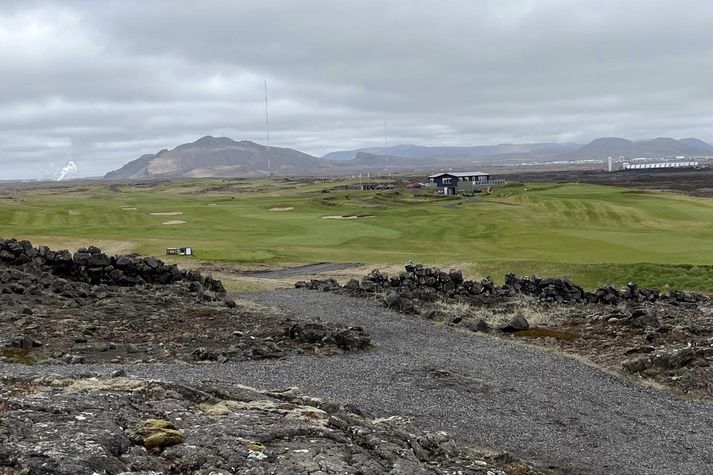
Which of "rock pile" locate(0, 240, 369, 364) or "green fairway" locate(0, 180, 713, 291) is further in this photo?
"green fairway" locate(0, 180, 713, 291)

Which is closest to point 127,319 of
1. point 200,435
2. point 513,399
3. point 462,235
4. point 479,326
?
point 479,326

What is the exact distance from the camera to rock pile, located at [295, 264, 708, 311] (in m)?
30.7

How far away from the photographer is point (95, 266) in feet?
101

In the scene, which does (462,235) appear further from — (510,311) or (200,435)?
(200,435)

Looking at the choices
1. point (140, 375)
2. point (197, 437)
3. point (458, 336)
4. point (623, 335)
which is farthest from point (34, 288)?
point (623, 335)

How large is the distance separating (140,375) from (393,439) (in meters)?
7.49

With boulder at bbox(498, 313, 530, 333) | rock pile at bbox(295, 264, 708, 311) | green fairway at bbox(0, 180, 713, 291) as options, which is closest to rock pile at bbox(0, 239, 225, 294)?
rock pile at bbox(295, 264, 708, 311)

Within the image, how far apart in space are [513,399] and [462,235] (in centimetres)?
4282

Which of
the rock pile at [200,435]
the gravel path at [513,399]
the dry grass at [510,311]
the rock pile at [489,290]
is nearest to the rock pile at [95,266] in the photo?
the rock pile at [489,290]

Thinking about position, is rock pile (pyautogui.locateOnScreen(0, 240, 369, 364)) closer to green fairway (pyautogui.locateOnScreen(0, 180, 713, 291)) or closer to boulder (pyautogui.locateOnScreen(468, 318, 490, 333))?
boulder (pyautogui.locateOnScreen(468, 318, 490, 333))

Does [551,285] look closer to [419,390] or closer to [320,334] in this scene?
[320,334]

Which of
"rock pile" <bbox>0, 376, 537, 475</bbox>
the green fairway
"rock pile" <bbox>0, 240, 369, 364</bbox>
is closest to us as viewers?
"rock pile" <bbox>0, 376, 537, 475</bbox>

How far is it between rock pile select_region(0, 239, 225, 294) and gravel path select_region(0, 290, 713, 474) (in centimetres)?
1318

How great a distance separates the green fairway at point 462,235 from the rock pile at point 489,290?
5.73 m
